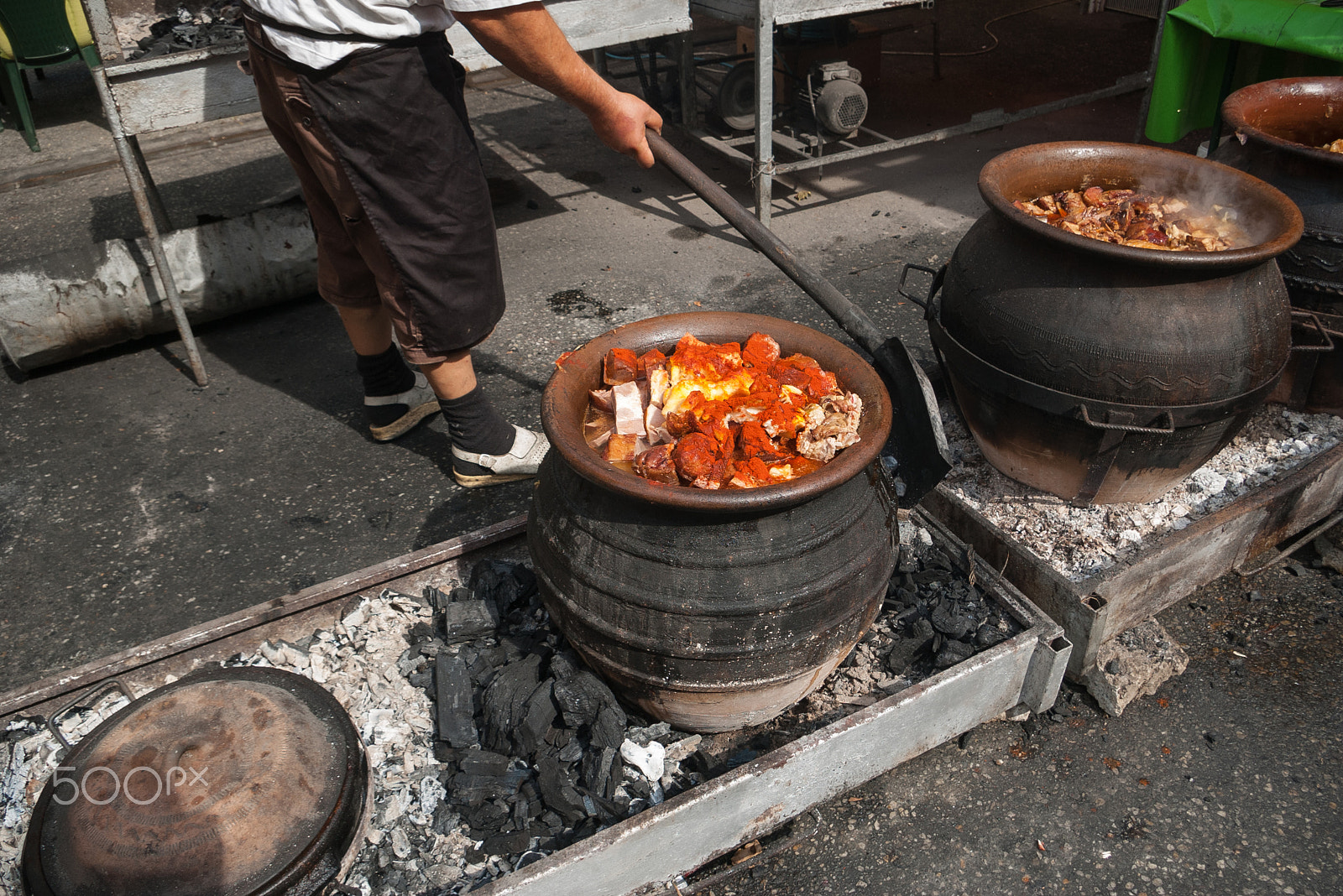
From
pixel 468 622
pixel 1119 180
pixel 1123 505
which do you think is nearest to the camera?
pixel 468 622

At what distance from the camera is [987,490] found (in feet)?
11.1

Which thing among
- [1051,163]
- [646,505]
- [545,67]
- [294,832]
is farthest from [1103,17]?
[294,832]

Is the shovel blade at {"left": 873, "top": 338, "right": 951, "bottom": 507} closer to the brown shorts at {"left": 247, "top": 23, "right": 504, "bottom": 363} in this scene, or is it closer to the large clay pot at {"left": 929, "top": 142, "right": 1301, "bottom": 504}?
the large clay pot at {"left": 929, "top": 142, "right": 1301, "bottom": 504}

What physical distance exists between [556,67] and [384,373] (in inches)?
77.1

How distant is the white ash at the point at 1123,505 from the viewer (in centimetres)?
308

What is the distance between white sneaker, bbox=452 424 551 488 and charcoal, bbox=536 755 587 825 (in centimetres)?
158

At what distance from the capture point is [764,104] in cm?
542

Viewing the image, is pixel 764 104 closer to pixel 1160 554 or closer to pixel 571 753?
pixel 1160 554

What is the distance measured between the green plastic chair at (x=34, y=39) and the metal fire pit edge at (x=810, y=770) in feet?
27.5

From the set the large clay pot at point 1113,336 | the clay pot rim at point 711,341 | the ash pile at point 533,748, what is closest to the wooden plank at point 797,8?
the large clay pot at point 1113,336

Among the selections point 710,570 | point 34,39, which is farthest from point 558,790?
point 34,39

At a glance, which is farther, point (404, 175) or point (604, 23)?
point (604, 23)

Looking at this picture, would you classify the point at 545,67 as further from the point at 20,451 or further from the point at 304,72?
the point at 20,451

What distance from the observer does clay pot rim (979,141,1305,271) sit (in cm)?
259
